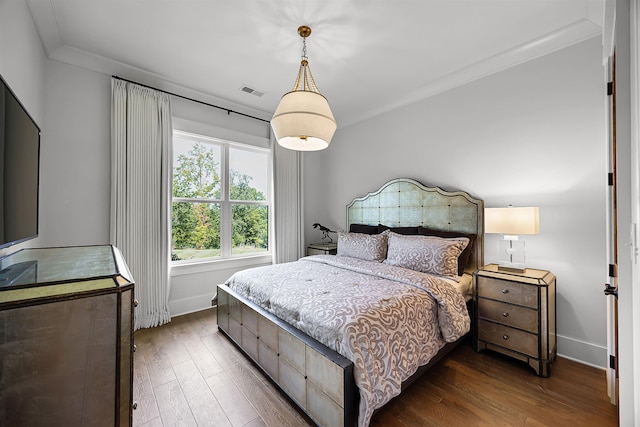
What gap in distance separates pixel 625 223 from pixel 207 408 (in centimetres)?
241

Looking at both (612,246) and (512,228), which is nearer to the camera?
(612,246)

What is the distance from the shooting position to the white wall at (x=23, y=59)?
1.53 meters

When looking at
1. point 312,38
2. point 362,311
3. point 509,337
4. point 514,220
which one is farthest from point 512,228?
point 312,38

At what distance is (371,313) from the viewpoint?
1532mm

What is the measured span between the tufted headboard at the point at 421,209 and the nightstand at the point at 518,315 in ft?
1.74

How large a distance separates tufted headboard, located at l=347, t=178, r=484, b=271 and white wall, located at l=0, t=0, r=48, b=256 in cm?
343

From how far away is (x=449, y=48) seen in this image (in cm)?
245

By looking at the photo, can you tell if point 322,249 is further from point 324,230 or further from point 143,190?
point 143,190

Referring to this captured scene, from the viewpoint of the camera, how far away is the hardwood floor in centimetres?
156

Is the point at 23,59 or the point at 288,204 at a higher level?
the point at 23,59

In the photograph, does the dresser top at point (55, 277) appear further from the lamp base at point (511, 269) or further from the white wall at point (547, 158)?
the white wall at point (547, 158)

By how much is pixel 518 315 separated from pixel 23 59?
413 centimetres

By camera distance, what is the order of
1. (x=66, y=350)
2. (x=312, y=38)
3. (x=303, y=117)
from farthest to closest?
1. (x=312, y=38)
2. (x=303, y=117)
3. (x=66, y=350)

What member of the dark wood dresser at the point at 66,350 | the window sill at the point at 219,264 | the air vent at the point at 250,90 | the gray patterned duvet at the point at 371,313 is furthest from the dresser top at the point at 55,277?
the air vent at the point at 250,90
